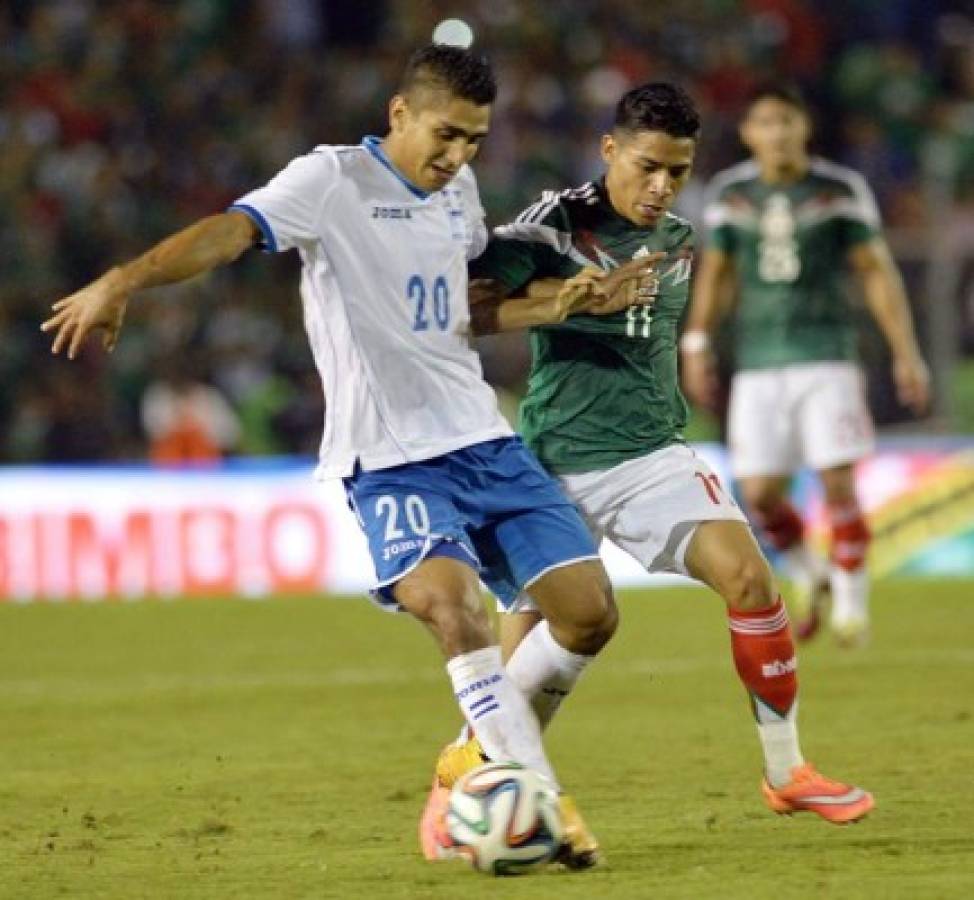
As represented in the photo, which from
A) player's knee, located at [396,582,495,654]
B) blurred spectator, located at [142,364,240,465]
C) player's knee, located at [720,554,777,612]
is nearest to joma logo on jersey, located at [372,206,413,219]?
player's knee, located at [396,582,495,654]

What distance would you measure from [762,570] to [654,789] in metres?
1.20

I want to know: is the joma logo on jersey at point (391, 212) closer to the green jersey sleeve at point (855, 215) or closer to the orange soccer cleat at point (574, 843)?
the orange soccer cleat at point (574, 843)

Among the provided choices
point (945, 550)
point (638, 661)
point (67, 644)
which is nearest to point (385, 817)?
point (638, 661)

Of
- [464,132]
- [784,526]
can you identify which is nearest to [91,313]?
[464,132]

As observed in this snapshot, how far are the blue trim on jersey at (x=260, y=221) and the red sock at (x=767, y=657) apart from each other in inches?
68.0

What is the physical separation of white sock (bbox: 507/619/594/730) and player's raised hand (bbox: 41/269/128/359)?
1.69 m

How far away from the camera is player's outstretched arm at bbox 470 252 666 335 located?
6.47 m

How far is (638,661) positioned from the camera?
39.5 ft

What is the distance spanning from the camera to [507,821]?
5.95 m

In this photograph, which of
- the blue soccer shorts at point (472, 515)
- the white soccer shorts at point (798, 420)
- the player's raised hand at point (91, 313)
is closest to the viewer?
the player's raised hand at point (91, 313)

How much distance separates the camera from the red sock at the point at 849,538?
39.1ft

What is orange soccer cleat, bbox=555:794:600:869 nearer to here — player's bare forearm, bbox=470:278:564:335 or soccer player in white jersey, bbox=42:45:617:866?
soccer player in white jersey, bbox=42:45:617:866

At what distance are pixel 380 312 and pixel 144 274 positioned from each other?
0.90 metres

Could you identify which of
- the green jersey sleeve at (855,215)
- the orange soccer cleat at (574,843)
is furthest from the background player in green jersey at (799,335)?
the orange soccer cleat at (574,843)
